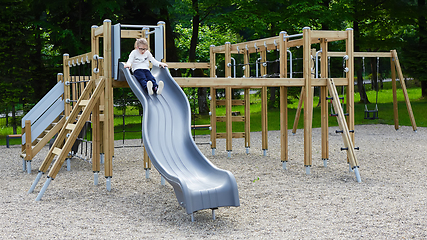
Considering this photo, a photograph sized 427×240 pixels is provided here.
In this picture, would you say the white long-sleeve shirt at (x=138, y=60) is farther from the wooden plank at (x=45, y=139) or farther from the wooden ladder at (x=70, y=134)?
the wooden plank at (x=45, y=139)

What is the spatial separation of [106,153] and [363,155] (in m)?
6.44

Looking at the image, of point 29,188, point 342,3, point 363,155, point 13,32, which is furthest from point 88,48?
point 342,3

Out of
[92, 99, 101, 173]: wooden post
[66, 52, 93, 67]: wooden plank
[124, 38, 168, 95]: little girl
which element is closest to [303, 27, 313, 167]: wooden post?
[124, 38, 168, 95]: little girl

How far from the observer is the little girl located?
7422 millimetres

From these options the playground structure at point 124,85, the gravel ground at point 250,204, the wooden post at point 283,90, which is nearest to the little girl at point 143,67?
the playground structure at point 124,85

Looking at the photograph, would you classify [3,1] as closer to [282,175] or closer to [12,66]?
[12,66]

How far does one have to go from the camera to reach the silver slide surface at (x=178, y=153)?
5.60m

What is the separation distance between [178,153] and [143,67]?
1788mm

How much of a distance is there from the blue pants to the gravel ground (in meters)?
1.80

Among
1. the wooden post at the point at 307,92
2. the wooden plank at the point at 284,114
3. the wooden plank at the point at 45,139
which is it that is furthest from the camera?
the wooden plank at the point at 45,139

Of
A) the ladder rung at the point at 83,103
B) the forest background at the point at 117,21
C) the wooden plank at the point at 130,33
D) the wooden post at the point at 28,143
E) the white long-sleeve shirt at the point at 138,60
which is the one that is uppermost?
the forest background at the point at 117,21

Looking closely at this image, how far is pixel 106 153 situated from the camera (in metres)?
7.63

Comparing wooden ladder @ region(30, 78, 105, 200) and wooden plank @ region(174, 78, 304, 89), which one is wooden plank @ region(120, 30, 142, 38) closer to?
wooden ladder @ region(30, 78, 105, 200)

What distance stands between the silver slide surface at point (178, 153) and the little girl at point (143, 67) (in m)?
0.10
